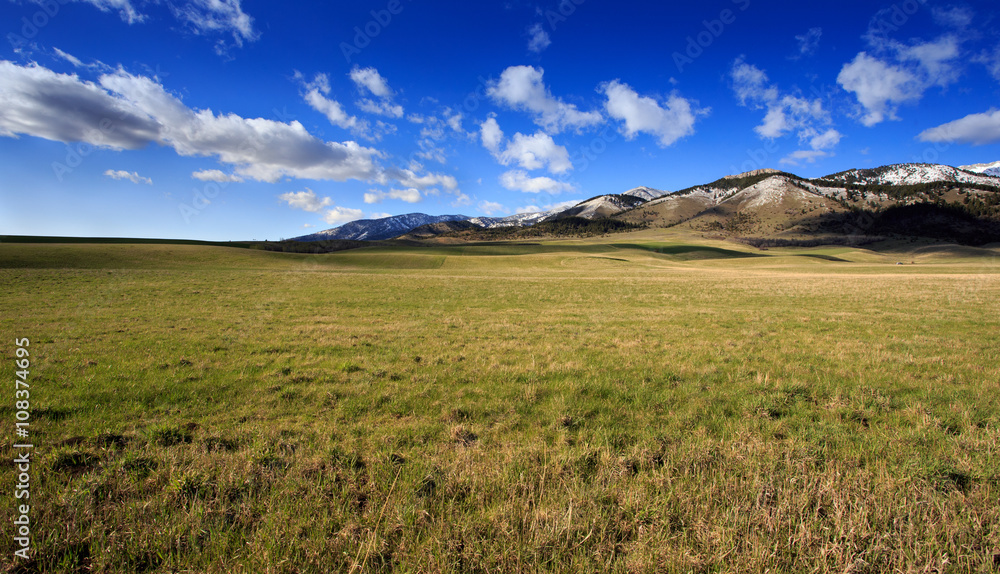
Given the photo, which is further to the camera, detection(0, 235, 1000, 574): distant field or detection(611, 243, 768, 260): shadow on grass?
detection(611, 243, 768, 260): shadow on grass

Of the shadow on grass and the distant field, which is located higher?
the shadow on grass

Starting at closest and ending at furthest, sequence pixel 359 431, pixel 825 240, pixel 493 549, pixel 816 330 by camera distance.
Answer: pixel 493 549
pixel 359 431
pixel 816 330
pixel 825 240

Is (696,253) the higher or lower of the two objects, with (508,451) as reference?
higher

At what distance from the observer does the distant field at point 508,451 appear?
384cm

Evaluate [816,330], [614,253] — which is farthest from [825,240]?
[816,330]

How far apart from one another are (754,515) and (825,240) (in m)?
252

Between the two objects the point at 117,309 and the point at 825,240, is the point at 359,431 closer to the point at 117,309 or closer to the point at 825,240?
the point at 117,309

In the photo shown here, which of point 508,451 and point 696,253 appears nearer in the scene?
point 508,451

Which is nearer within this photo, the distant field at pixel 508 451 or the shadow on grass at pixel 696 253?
the distant field at pixel 508 451

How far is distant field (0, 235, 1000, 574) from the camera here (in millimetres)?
3840

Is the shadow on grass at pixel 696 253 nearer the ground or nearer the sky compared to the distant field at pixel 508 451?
nearer the sky

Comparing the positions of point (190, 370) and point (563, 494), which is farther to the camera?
point (190, 370)

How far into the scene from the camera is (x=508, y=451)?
5922 millimetres

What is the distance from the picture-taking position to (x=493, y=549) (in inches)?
151
